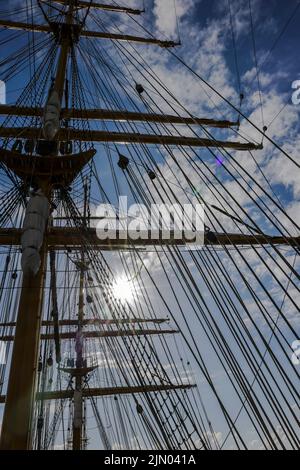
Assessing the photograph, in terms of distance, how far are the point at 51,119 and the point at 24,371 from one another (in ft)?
13.8

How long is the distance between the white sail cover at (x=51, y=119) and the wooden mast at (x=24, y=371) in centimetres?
236

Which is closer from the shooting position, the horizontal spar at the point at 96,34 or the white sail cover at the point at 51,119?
the white sail cover at the point at 51,119

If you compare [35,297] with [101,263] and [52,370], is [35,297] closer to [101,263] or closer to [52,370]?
[101,263]

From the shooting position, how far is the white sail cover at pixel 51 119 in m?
6.59

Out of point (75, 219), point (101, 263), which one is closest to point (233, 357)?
point (101, 263)

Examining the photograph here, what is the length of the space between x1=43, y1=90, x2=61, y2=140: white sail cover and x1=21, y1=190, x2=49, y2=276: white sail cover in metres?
1.32

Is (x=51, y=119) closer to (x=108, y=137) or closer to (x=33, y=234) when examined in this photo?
(x=33, y=234)

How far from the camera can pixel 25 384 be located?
4.64 meters

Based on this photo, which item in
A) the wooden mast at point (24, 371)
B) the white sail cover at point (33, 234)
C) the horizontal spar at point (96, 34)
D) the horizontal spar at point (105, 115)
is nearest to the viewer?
the wooden mast at point (24, 371)

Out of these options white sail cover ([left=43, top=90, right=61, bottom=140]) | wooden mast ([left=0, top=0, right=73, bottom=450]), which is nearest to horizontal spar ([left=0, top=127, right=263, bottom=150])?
Result: white sail cover ([left=43, top=90, right=61, bottom=140])

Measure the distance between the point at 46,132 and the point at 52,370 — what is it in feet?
37.2

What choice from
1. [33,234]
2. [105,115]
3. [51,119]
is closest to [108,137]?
[105,115]

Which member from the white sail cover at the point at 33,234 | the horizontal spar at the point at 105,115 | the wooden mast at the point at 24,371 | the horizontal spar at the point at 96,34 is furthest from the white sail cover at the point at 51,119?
the horizontal spar at the point at 96,34

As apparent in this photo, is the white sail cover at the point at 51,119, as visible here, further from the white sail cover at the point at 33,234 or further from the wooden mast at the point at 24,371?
the wooden mast at the point at 24,371
